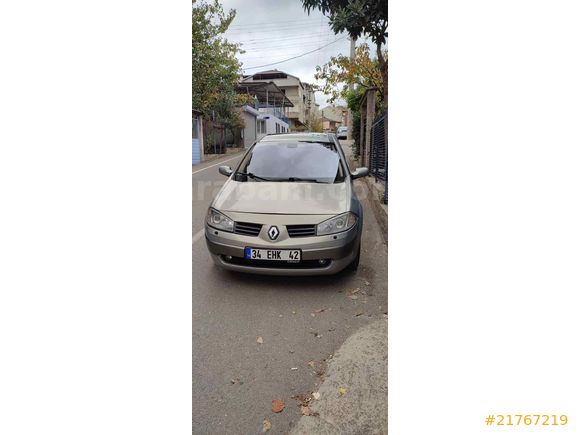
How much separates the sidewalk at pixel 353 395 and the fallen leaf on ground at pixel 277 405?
14 cm

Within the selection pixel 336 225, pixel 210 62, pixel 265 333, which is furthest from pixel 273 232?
pixel 210 62

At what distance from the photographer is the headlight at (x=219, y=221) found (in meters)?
3.30

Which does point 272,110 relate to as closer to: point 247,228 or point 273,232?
point 247,228

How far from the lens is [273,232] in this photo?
10.3 feet

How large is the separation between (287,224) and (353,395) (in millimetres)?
1526

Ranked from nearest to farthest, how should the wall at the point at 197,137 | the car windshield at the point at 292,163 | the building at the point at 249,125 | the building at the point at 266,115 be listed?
the car windshield at the point at 292,163 → the wall at the point at 197,137 → the building at the point at 266,115 → the building at the point at 249,125

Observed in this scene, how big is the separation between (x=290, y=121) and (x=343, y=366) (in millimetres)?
30045

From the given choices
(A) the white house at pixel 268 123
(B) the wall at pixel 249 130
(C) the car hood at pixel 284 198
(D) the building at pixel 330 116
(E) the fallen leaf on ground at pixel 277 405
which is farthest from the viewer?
(A) the white house at pixel 268 123

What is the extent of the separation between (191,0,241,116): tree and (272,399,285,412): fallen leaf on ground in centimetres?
493

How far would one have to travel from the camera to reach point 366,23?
2.81m

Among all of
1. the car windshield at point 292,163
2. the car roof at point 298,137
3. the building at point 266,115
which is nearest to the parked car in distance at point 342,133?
the building at point 266,115

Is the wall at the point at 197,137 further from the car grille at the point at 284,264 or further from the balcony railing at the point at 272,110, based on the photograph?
the car grille at the point at 284,264
